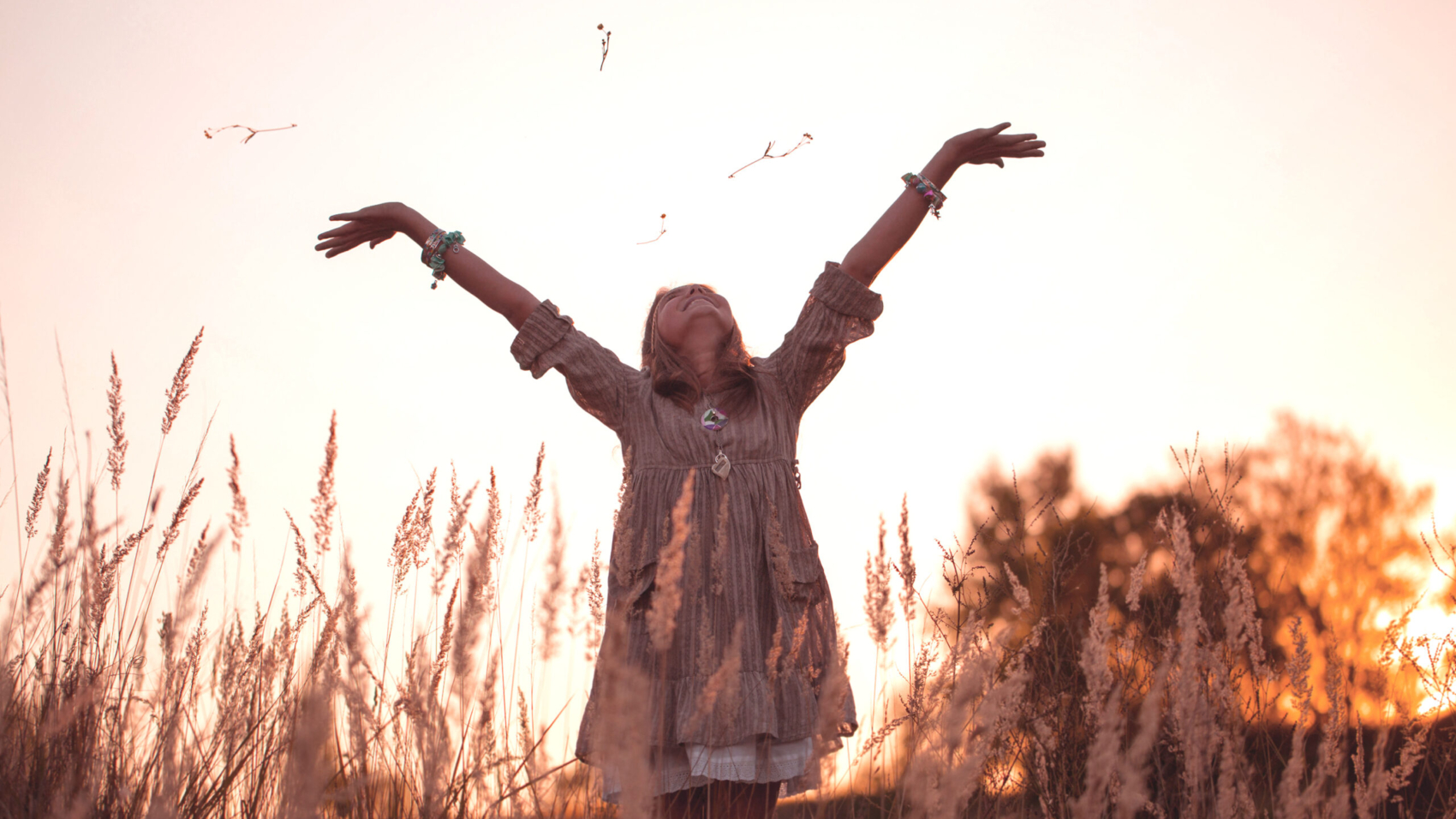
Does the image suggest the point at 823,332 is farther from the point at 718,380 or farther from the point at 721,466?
the point at 721,466

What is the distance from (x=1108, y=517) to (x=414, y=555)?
365 inches

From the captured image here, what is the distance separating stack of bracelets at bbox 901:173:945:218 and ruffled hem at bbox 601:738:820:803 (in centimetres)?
132

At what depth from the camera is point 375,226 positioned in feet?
9.29

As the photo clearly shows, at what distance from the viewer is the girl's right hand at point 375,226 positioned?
110 inches

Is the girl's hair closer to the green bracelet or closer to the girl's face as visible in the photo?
the girl's face

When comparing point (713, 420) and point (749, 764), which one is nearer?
point (749, 764)

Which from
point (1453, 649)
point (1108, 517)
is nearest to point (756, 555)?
point (1453, 649)

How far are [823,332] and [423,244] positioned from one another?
1111 millimetres

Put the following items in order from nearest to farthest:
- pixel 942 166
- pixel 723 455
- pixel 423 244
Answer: pixel 723 455
pixel 942 166
pixel 423 244

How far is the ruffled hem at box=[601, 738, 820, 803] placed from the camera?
81.7 inches

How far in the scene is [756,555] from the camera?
2.44 metres

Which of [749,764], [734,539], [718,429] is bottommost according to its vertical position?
[749,764]

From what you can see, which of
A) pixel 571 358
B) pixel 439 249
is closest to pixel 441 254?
pixel 439 249

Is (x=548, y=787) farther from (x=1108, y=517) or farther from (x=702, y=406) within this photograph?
(x=1108, y=517)
